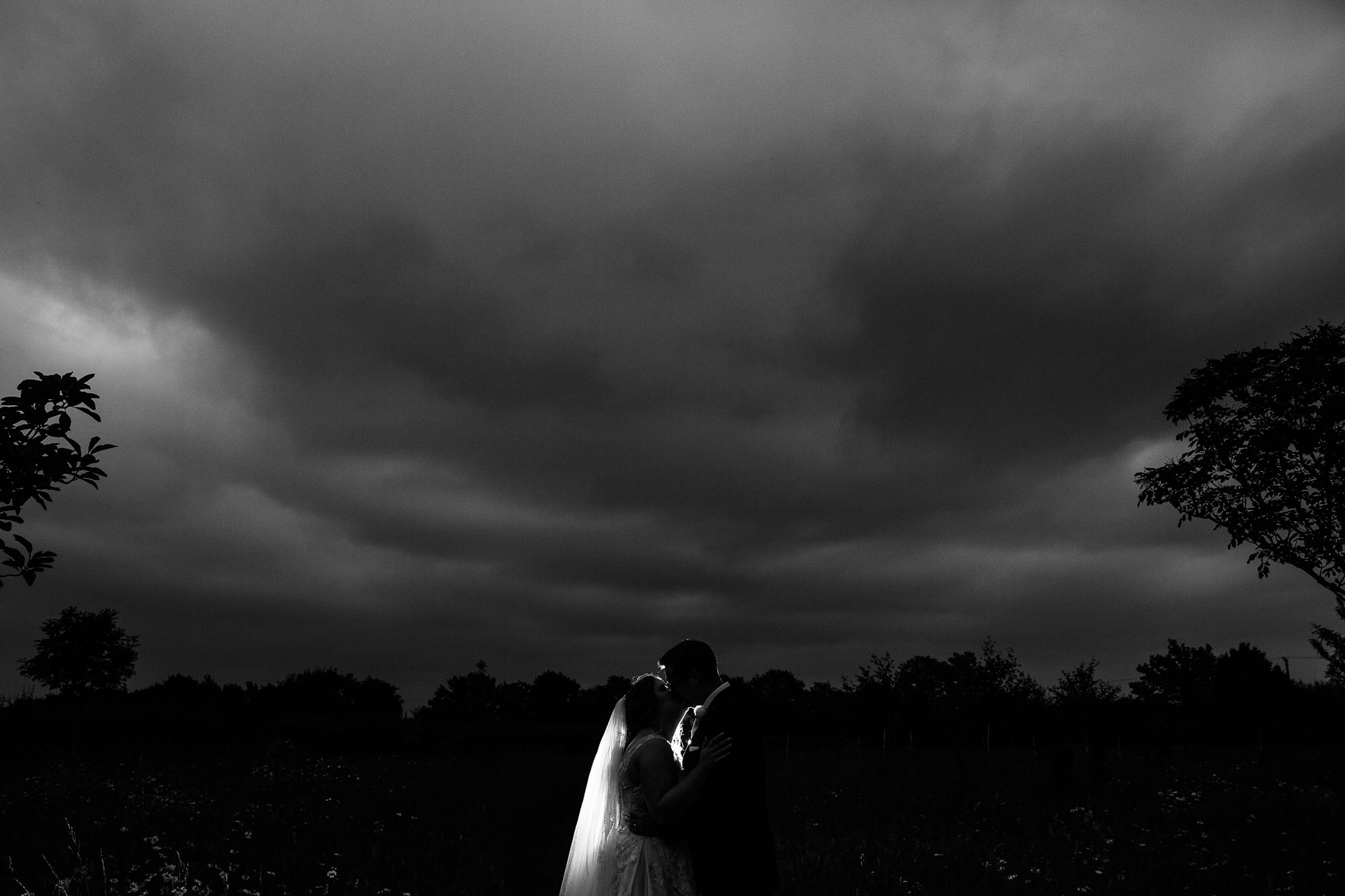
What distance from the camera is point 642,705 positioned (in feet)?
19.8

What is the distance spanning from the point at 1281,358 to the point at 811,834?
1666cm

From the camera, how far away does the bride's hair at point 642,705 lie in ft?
19.7

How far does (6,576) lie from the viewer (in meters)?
5.03

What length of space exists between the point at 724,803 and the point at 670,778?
0.37 meters

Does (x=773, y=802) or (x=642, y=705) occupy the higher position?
(x=642, y=705)

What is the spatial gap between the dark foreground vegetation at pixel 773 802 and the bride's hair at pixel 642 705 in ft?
11.4

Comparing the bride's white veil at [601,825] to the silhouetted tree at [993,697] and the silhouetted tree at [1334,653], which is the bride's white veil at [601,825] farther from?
the silhouetted tree at [993,697]

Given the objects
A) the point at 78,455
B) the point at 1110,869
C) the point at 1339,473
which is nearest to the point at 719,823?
the point at 78,455

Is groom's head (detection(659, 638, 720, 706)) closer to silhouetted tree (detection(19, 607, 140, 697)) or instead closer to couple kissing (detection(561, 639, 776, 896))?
couple kissing (detection(561, 639, 776, 896))

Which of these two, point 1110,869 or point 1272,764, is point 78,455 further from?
Answer: point 1272,764

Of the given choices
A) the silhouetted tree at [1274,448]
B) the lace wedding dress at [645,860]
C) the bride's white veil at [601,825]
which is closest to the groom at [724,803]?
the lace wedding dress at [645,860]

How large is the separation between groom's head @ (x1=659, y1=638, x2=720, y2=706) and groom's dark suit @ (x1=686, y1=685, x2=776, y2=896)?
10 cm

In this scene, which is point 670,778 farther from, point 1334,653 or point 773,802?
point 773,802

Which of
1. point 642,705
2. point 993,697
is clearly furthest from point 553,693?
point 642,705
